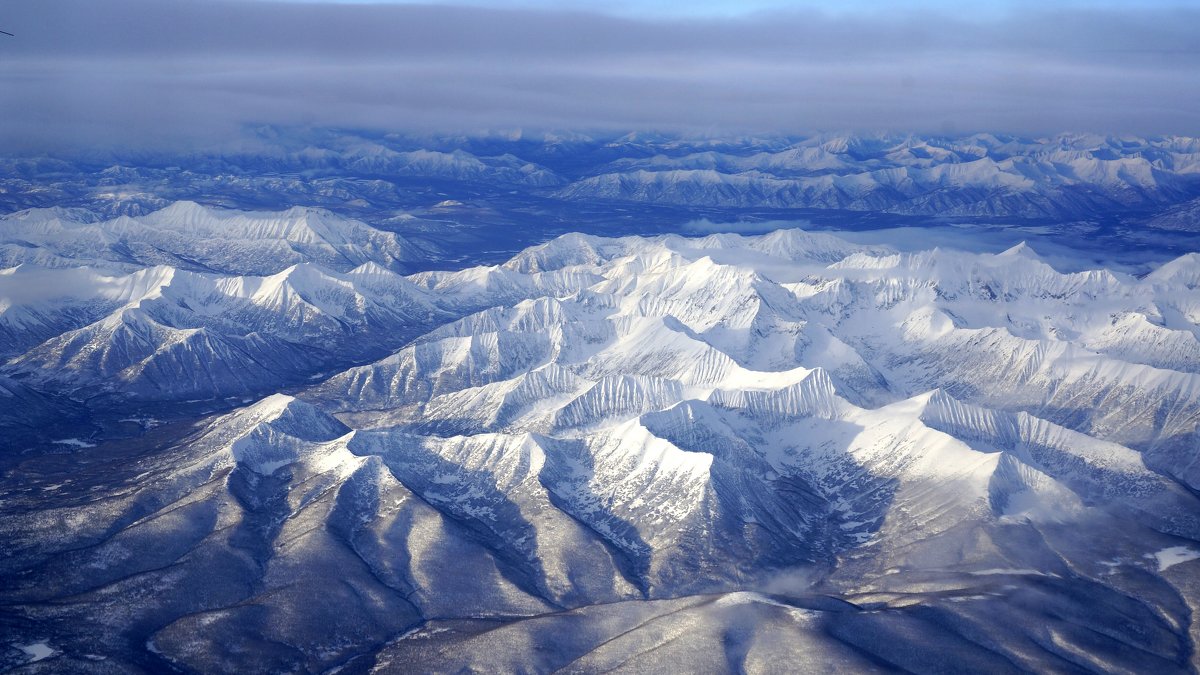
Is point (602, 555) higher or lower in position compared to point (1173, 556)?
lower

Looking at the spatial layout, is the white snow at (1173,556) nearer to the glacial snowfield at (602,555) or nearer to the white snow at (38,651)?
the glacial snowfield at (602,555)

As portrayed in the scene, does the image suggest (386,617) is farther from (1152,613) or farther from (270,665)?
(1152,613)

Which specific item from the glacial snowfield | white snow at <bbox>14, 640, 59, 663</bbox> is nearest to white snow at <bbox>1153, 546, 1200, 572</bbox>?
Result: the glacial snowfield

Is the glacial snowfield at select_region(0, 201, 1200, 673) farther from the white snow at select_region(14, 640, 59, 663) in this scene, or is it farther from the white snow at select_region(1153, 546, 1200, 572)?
the white snow at select_region(1153, 546, 1200, 572)

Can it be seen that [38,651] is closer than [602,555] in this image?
Yes

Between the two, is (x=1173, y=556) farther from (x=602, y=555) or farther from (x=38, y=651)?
(x=38, y=651)

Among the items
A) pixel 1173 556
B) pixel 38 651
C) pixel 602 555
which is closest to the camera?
pixel 38 651

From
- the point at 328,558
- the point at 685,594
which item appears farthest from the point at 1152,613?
the point at 328,558

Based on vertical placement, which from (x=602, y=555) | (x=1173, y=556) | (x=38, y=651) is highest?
A: (x=38, y=651)

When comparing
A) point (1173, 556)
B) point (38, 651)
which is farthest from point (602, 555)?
point (1173, 556)

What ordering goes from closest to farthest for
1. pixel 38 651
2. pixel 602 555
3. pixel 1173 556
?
pixel 38 651 < pixel 1173 556 < pixel 602 555

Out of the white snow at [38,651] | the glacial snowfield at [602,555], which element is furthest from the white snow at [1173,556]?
the white snow at [38,651]
